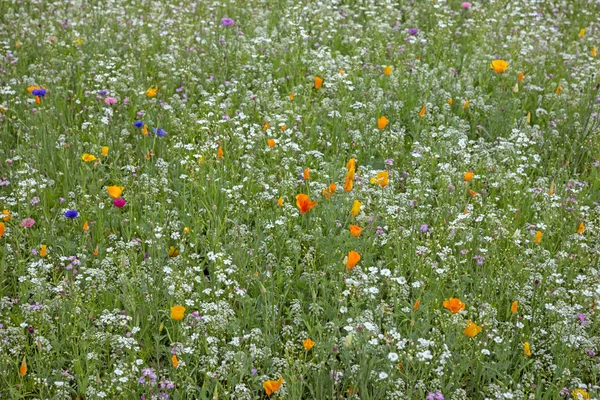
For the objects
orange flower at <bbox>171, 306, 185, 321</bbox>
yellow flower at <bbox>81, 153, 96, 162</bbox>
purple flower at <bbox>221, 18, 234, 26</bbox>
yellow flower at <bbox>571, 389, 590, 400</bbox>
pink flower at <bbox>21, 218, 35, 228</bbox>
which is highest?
purple flower at <bbox>221, 18, 234, 26</bbox>

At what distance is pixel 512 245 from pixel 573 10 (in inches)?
198

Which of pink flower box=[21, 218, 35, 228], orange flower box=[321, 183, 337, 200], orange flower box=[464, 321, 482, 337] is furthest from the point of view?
pink flower box=[21, 218, 35, 228]

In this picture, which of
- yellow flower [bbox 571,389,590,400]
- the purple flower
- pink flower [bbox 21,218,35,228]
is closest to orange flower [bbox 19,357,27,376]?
pink flower [bbox 21,218,35,228]

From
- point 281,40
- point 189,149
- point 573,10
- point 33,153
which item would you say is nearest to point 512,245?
point 189,149

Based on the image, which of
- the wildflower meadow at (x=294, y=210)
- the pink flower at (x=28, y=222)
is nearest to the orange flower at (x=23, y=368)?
the wildflower meadow at (x=294, y=210)

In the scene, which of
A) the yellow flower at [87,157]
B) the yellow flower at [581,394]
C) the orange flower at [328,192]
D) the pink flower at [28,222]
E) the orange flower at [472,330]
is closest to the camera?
the yellow flower at [581,394]

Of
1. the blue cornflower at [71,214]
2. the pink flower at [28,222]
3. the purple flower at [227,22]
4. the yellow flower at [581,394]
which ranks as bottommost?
the yellow flower at [581,394]

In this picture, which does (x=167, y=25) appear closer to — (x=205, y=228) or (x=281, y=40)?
(x=281, y=40)

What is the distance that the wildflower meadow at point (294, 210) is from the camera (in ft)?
11.2

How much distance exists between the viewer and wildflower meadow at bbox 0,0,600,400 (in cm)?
342

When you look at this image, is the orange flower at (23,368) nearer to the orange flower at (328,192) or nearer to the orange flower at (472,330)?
the orange flower at (328,192)

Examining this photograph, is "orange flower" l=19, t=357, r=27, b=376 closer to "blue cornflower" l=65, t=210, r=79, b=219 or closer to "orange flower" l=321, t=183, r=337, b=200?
"blue cornflower" l=65, t=210, r=79, b=219

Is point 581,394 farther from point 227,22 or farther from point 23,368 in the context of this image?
point 227,22

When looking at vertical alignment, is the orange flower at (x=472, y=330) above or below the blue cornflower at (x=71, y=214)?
below
